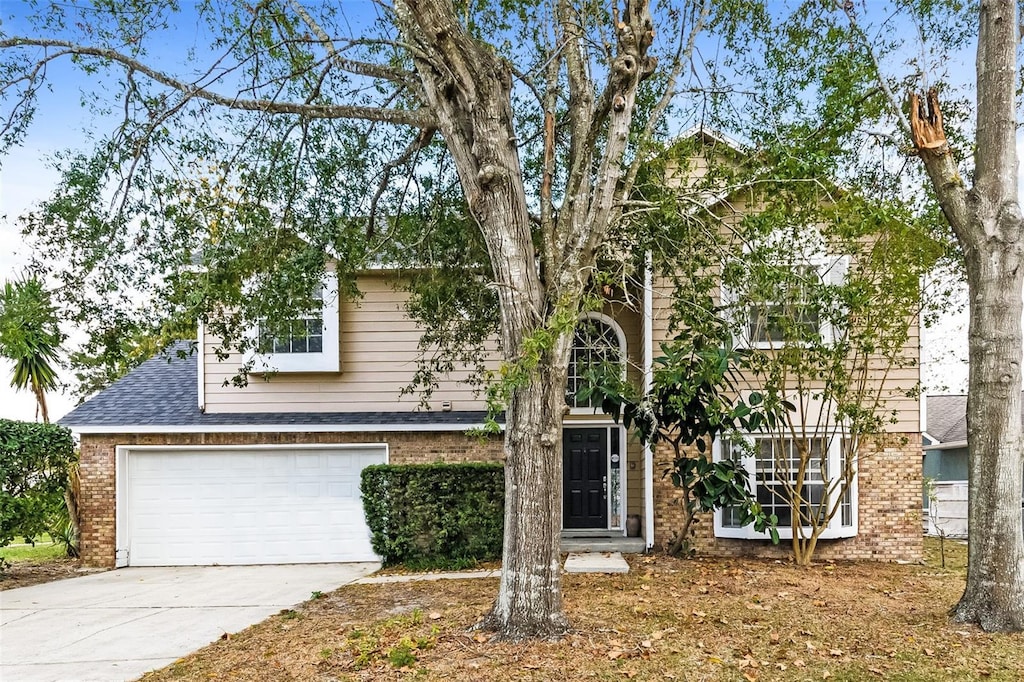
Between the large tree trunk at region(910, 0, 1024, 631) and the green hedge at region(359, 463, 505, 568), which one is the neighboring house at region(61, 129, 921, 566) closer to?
the green hedge at region(359, 463, 505, 568)

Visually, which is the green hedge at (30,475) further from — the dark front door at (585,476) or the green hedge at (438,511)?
the dark front door at (585,476)

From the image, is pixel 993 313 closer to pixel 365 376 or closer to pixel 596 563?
pixel 596 563

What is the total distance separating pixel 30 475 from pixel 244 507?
323 centimetres

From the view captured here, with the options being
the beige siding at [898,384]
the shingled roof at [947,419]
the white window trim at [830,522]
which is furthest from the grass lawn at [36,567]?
the shingled roof at [947,419]

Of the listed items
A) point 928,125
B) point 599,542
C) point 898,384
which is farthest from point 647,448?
point 928,125

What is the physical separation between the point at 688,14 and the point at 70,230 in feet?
24.8

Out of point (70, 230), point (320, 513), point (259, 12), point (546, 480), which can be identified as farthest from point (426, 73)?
point (320, 513)

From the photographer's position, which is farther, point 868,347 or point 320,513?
point 320,513

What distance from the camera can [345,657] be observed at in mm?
6539

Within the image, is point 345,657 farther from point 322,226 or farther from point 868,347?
point 868,347

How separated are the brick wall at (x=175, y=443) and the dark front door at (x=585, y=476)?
1.30 metres

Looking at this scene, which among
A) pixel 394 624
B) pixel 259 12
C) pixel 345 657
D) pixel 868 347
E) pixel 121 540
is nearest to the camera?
pixel 345 657

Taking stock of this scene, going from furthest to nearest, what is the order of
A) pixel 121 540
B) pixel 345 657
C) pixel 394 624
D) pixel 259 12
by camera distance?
pixel 121 540, pixel 259 12, pixel 394 624, pixel 345 657

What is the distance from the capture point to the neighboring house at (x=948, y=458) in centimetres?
1716
